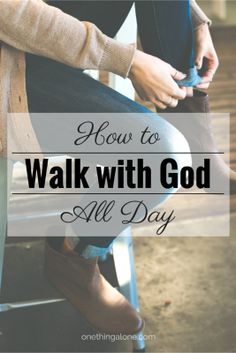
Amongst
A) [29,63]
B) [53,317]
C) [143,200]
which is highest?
[29,63]

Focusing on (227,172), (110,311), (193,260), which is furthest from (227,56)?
(110,311)

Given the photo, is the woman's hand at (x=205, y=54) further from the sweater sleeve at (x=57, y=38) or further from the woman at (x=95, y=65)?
the sweater sleeve at (x=57, y=38)

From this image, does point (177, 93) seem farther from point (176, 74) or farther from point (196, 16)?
point (196, 16)

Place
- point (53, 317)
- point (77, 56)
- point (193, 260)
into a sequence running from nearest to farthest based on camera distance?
point (77, 56)
point (53, 317)
point (193, 260)

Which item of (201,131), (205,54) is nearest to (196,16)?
(205,54)

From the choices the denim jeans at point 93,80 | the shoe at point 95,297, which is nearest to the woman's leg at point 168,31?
the denim jeans at point 93,80

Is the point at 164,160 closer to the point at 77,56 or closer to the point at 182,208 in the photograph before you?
the point at 77,56

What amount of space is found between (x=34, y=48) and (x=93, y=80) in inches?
4.3

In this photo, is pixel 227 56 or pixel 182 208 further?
pixel 182 208

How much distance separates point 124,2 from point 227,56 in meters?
0.28

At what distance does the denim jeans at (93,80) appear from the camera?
0.73 metres

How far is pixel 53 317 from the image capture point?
0.90m

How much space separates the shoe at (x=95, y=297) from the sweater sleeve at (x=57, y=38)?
317mm

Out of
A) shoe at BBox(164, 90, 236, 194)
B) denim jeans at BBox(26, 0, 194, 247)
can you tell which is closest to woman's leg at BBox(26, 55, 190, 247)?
denim jeans at BBox(26, 0, 194, 247)
